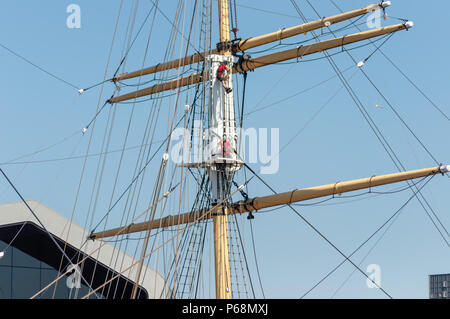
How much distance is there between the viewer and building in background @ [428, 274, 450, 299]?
108 meters

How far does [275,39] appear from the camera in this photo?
94.2ft

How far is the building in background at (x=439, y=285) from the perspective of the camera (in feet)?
354

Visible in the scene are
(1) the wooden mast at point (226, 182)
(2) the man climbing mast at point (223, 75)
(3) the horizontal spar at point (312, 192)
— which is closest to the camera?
(1) the wooden mast at point (226, 182)

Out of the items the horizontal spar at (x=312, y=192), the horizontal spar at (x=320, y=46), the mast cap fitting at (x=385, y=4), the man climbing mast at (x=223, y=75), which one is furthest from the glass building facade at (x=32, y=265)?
the mast cap fitting at (x=385, y=4)

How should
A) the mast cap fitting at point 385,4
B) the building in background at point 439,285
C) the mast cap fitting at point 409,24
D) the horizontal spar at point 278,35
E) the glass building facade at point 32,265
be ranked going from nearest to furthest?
the mast cap fitting at point 409,24
the mast cap fitting at point 385,4
the horizontal spar at point 278,35
the glass building facade at point 32,265
the building in background at point 439,285

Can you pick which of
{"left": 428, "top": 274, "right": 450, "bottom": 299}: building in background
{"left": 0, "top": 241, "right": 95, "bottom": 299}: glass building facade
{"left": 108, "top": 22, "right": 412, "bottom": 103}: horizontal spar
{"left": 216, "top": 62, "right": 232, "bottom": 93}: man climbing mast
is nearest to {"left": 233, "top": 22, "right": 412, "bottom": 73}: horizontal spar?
{"left": 108, "top": 22, "right": 412, "bottom": 103}: horizontal spar

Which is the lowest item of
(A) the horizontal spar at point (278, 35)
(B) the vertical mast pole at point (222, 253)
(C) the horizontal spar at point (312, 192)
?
(B) the vertical mast pole at point (222, 253)

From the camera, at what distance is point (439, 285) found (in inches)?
4338

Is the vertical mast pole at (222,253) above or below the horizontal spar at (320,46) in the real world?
below

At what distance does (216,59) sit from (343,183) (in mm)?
6421

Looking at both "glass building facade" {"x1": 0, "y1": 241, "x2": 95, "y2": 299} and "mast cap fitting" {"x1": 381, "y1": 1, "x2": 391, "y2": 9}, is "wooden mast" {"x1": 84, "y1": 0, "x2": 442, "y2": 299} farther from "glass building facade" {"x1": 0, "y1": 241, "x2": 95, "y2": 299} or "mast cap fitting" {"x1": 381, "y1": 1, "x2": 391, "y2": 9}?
"glass building facade" {"x1": 0, "y1": 241, "x2": 95, "y2": 299}

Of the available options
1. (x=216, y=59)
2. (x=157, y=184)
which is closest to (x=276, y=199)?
(x=216, y=59)

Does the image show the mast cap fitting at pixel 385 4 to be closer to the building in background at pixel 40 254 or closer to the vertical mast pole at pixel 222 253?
the vertical mast pole at pixel 222 253
